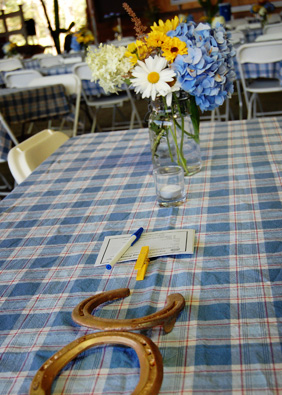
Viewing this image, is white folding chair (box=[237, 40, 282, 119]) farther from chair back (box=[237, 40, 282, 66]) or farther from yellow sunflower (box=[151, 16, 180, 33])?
yellow sunflower (box=[151, 16, 180, 33])

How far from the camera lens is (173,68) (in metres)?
1.18

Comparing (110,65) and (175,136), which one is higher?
(110,65)

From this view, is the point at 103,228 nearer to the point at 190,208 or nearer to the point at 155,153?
the point at 190,208

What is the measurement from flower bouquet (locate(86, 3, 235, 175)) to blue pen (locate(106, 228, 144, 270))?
1.16 ft

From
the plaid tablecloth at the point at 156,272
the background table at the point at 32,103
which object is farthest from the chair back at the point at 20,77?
the plaid tablecloth at the point at 156,272

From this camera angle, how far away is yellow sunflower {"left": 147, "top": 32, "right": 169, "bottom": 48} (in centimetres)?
118

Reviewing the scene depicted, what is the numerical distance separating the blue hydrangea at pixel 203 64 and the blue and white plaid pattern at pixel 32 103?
6.92 ft

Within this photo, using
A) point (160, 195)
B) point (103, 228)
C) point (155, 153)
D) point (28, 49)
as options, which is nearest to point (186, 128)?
point (155, 153)

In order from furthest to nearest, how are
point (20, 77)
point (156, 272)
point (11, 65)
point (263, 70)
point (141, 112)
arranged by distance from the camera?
point (11, 65) → point (141, 112) → point (20, 77) → point (263, 70) → point (156, 272)

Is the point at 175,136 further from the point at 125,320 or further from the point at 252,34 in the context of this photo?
the point at 252,34

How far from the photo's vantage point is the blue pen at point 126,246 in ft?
3.11

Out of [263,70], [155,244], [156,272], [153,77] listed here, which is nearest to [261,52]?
[263,70]

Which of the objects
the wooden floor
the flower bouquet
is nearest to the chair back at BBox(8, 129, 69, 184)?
the flower bouquet

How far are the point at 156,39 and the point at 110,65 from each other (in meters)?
0.15
